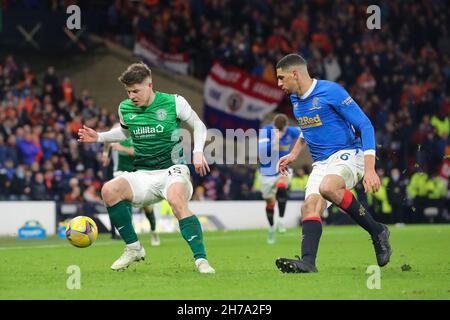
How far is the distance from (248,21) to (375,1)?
186 inches

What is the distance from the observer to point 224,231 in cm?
2245

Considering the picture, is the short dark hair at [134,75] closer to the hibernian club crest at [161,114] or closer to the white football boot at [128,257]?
the hibernian club crest at [161,114]

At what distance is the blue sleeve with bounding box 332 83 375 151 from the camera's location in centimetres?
967

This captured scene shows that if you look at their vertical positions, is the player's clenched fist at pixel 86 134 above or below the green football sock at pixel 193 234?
above

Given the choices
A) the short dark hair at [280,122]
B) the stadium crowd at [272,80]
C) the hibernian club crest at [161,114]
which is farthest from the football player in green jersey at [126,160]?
the hibernian club crest at [161,114]

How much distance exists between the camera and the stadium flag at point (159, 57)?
2825cm

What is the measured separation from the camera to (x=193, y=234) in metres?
9.80

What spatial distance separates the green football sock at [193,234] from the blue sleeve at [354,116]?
1.82 meters

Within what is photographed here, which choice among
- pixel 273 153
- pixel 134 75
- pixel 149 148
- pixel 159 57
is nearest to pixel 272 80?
pixel 159 57

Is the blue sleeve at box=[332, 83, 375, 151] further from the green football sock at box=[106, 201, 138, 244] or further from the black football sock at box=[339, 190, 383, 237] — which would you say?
the green football sock at box=[106, 201, 138, 244]

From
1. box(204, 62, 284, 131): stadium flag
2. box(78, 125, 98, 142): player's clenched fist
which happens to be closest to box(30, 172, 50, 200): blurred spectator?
box(204, 62, 284, 131): stadium flag

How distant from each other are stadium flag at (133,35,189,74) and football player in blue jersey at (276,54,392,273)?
60.6ft

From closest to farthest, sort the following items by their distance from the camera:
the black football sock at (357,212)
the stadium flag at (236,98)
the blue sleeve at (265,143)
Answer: the black football sock at (357,212), the blue sleeve at (265,143), the stadium flag at (236,98)
